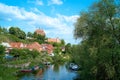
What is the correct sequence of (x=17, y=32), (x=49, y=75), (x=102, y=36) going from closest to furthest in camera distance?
(x=102, y=36)
(x=49, y=75)
(x=17, y=32)

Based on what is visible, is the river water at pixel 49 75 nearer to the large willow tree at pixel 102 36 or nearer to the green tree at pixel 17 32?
the large willow tree at pixel 102 36

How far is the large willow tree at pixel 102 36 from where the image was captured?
72.6ft

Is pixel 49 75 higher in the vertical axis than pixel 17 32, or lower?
lower

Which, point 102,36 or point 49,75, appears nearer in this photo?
point 102,36

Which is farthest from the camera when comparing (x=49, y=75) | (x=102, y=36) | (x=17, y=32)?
(x=17, y=32)

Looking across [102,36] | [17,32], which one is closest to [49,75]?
[102,36]

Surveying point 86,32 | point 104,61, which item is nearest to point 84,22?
point 86,32

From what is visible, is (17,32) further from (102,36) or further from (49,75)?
(102,36)

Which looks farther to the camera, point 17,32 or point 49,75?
point 17,32

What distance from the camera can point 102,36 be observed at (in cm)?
2272

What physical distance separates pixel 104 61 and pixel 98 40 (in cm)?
194

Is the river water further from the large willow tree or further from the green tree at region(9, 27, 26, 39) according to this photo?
the green tree at region(9, 27, 26, 39)

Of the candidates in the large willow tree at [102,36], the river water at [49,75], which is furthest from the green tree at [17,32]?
the large willow tree at [102,36]

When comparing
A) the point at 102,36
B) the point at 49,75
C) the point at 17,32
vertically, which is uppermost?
the point at 17,32
